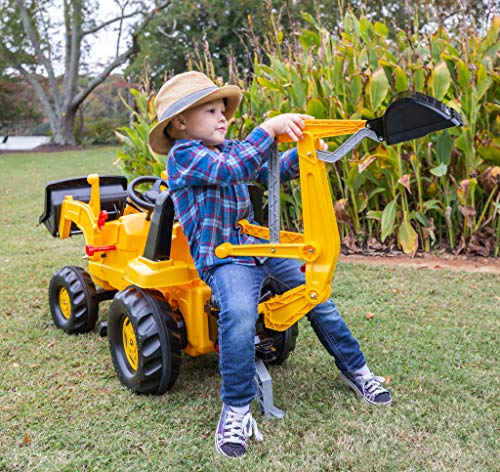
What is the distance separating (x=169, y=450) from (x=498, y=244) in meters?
3.33

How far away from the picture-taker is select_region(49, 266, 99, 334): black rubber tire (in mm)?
3337

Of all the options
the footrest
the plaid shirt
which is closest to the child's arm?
the plaid shirt

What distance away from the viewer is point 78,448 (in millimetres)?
2264

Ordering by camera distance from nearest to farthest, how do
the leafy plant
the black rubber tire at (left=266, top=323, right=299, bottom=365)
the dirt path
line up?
the black rubber tire at (left=266, top=323, right=299, bottom=365) → the dirt path → the leafy plant

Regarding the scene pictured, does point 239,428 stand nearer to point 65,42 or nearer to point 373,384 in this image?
point 373,384

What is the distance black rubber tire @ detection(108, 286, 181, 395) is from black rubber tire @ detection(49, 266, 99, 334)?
0.73m

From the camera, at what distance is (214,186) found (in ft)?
8.00

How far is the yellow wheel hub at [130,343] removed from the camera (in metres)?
2.71

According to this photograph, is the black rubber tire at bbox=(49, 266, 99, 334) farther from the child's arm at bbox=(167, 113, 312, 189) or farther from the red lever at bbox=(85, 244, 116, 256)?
the child's arm at bbox=(167, 113, 312, 189)

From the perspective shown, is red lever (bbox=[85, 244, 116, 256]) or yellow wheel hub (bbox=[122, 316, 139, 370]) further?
red lever (bbox=[85, 244, 116, 256])

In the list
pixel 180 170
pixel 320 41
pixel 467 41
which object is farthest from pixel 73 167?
pixel 180 170

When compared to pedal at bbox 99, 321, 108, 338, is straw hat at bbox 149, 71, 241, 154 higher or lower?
higher

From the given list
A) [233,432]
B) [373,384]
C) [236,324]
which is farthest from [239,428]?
[373,384]

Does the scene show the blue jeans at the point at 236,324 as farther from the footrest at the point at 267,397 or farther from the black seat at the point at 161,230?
the black seat at the point at 161,230
